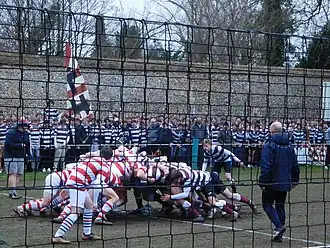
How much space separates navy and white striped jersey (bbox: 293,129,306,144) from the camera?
9.57 m

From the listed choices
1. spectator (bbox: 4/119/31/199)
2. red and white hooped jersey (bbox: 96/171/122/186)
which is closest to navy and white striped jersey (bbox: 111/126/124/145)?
red and white hooped jersey (bbox: 96/171/122/186)

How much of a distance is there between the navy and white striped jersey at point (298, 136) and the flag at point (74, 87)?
331 cm

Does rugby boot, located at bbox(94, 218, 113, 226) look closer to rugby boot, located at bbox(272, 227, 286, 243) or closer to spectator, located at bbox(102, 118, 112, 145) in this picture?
rugby boot, located at bbox(272, 227, 286, 243)

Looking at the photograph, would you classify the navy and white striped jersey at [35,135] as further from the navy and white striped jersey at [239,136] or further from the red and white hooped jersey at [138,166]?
the navy and white striped jersey at [239,136]

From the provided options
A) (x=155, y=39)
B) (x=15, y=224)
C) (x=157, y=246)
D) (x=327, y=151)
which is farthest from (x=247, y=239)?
(x=155, y=39)

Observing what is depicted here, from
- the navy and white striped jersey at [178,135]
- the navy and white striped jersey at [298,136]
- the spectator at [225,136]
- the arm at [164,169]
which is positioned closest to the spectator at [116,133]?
the navy and white striped jersey at [178,135]

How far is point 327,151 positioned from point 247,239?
259cm

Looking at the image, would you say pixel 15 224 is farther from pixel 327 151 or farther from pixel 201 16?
pixel 201 16

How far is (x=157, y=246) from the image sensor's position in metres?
10.3

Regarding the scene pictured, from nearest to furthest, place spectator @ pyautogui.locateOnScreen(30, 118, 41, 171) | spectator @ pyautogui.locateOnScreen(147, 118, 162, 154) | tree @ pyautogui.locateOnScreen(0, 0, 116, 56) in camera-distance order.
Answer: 1. tree @ pyautogui.locateOnScreen(0, 0, 116, 56)
2. spectator @ pyautogui.locateOnScreen(30, 118, 41, 171)
3. spectator @ pyautogui.locateOnScreen(147, 118, 162, 154)

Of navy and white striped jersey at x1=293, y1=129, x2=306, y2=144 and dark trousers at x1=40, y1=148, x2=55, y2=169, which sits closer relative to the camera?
dark trousers at x1=40, y1=148, x2=55, y2=169

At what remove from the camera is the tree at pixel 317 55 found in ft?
27.7

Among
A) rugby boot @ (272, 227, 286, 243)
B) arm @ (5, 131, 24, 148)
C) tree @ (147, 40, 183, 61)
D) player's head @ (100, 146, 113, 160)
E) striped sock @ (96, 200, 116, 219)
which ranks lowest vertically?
rugby boot @ (272, 227, 286, 243)

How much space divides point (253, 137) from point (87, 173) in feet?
9.41
